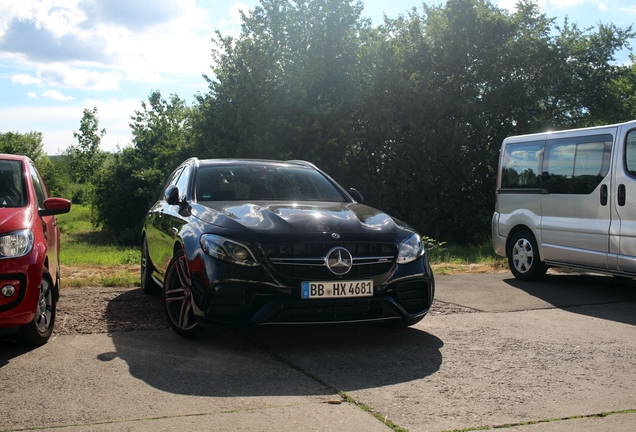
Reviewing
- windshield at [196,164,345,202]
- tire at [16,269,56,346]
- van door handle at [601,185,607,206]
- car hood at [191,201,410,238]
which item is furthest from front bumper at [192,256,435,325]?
van door handle at [601,185,607,206]

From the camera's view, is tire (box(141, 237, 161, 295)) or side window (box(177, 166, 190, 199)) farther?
tire (box(141, 237, 161, 295))

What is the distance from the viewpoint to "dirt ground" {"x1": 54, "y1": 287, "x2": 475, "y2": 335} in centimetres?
639

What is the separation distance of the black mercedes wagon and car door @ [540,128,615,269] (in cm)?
375

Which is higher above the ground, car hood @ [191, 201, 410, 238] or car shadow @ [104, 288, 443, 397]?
car hood @ [191, 201, 410, 238]

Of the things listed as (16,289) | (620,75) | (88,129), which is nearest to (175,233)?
(16,289)

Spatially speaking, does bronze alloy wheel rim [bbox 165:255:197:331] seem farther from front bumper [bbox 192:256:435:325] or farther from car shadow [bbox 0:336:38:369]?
car shadow [bbox 0:336:38:369]

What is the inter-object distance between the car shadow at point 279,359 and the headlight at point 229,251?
721 mm

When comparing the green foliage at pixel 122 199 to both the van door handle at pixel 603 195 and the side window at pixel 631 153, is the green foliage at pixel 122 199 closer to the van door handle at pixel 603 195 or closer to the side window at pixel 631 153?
the van door handle at pixel 603 195

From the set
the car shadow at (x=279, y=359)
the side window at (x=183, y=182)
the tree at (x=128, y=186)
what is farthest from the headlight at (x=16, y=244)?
the tree at (x=128, y=186)

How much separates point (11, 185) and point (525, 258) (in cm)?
691

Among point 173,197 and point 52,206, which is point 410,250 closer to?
point 173,197

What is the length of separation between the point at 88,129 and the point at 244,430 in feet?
324

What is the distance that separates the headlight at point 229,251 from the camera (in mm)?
5266

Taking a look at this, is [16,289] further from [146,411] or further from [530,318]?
[530,318]
